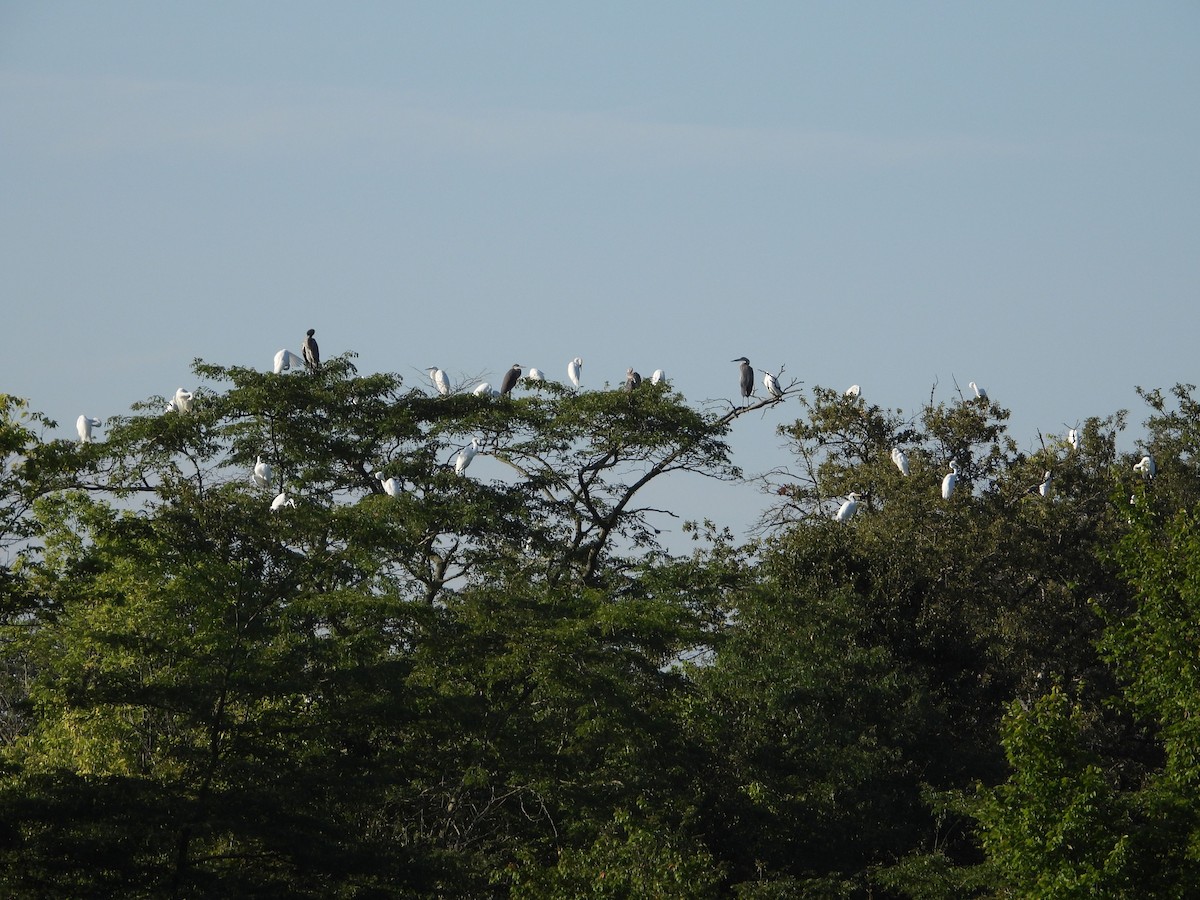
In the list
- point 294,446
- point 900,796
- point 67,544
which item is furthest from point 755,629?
point 67,544

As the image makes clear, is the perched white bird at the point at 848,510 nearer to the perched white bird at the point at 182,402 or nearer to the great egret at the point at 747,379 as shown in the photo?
the great egret at the point at 747,379

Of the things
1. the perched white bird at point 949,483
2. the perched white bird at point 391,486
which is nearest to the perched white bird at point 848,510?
the perched white bird at point 949,483

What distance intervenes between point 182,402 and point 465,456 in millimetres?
4188

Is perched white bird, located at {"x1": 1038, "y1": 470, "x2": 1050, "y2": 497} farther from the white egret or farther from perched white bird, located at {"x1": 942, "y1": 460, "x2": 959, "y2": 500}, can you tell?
the white egret

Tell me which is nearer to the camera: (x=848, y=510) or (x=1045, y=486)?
(x=848, y=510)

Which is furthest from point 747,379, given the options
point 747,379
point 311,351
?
point 311,351

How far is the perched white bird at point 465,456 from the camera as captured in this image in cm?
2379

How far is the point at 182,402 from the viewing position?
23969mm

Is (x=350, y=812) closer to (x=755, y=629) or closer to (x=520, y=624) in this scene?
(x=520, y=624)

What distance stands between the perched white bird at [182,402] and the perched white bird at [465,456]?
12.6 feet

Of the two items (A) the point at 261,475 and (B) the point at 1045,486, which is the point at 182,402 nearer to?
(A) the point at 261,475

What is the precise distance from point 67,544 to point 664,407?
320 inches

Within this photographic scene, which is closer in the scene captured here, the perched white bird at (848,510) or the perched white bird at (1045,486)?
the perched white bird at (848,510)

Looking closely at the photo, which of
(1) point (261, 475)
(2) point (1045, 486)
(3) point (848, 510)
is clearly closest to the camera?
(1) point (261, 475)
